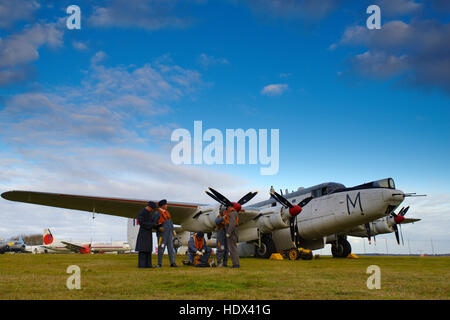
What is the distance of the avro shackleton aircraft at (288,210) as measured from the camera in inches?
669

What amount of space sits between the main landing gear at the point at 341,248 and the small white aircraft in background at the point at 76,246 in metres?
49.6

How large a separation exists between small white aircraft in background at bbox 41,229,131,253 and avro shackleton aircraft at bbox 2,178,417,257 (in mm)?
50054

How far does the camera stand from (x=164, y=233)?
1161 cm

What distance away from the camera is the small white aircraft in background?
67.3m

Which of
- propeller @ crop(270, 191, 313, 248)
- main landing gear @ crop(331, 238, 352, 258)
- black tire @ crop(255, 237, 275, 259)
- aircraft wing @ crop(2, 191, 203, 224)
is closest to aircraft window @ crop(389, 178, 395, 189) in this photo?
propeller @ crop(270, 191, 313, 248)

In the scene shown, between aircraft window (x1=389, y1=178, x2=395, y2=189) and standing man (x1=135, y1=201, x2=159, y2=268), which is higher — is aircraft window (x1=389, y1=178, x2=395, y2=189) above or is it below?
above

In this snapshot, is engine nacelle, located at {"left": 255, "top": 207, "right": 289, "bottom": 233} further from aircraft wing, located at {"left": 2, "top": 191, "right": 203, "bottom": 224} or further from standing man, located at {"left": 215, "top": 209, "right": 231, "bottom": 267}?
standing man, located at {"left": 215, "top": 209, "right": 231, "bottom": 267}

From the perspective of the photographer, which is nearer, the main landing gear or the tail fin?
the main landing gear

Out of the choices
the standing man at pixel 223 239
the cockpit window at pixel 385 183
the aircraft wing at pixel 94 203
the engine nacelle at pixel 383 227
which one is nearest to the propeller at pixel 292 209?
the cockpit window at pixel 385 183

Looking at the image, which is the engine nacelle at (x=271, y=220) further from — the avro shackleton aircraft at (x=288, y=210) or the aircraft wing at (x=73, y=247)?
the aircraft wing at (x=73, y=247)

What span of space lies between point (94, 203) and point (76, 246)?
176ft
